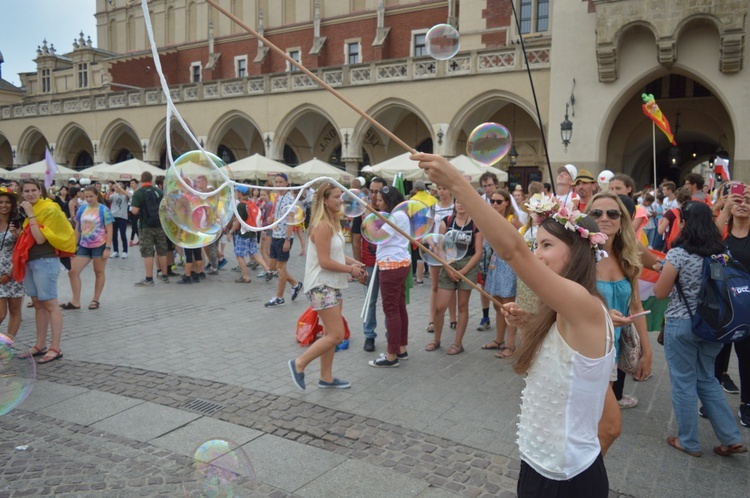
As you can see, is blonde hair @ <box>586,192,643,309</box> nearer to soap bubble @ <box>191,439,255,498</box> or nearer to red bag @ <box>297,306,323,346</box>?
soap bubble @ <box>191,439,255,498</box>

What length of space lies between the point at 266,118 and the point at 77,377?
22.9m

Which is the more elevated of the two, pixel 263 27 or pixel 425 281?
pixel 263 27

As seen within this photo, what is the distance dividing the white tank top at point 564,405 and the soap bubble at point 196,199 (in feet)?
9.83

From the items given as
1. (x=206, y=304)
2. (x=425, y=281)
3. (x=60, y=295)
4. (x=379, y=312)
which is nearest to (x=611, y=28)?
(x=425, y=281)

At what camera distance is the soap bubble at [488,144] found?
209 inches

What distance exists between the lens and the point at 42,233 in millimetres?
5668

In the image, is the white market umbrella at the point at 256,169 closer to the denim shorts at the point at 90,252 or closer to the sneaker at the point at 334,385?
the denim shorts at the point at 90,252

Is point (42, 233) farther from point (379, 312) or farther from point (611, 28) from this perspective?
point (611, 28)

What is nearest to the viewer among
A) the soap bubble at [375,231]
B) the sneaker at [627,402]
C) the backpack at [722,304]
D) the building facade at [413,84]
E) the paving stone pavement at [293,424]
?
the paving stone pavement at [293,424]

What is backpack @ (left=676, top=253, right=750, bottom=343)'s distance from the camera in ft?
11.9

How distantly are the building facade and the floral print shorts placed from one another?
158 cm

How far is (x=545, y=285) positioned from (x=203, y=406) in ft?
11.8

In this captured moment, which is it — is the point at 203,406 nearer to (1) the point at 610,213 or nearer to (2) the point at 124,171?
(1) the point at 610,213

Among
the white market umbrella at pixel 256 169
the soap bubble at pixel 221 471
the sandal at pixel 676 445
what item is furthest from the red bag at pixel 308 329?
the white market umbrella at pixel 256 169
